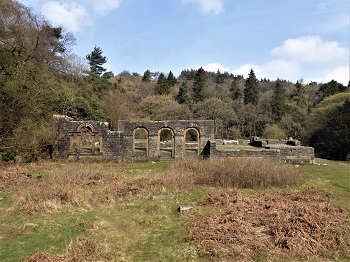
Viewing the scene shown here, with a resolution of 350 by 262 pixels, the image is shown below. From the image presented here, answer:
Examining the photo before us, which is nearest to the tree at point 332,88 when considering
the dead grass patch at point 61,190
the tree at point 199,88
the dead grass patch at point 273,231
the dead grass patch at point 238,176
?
the tree at point 199,88

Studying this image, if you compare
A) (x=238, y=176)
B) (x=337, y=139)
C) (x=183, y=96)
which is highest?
(x=183, y=96)

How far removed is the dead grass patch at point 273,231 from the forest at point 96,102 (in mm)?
12665

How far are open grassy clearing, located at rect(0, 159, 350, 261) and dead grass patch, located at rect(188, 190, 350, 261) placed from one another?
3 cm

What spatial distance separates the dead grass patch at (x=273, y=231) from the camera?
21.7 ft

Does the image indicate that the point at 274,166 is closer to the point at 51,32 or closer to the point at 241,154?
the point at 241,154

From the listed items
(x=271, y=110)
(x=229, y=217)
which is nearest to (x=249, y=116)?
(x=271, y=110)

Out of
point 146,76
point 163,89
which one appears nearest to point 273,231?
point 163,89

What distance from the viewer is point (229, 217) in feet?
27.0

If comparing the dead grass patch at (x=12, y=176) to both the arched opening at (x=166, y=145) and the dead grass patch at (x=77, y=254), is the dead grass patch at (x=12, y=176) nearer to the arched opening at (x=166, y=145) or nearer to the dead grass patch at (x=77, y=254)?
the dead grass patch at (x=77, y=254)

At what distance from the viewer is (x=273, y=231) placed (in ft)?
24.1

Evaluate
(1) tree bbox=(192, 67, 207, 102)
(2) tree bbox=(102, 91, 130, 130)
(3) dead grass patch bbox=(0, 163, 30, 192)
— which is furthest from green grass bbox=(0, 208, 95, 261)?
(1) tree bbox=(192, 67, 207, 102)

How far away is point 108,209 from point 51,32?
1224 inches

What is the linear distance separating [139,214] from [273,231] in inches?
159

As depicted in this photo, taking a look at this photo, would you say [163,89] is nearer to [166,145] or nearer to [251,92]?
[251,92]
